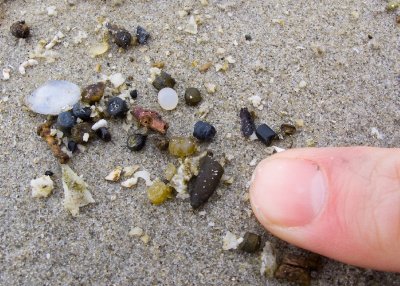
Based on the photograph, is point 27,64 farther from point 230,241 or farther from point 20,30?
point 230,241

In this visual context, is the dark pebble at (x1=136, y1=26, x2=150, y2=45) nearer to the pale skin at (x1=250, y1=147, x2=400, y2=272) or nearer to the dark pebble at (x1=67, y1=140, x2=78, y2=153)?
the dark pebble at (x1=67, y1=140, x2=78, y2=153)

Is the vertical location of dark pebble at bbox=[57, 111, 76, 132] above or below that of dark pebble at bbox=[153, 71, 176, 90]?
below

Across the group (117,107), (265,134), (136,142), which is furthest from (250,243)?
(117,107)

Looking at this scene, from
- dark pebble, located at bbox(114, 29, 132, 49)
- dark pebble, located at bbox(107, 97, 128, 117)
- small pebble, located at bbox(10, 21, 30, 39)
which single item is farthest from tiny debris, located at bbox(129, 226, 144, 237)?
small pebble, located at bbox(10, 21, 30, 39)

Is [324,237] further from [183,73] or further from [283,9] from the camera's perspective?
[283,9]

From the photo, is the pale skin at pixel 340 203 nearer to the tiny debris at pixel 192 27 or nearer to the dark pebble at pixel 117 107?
the dark pebble at pixel 117 107
